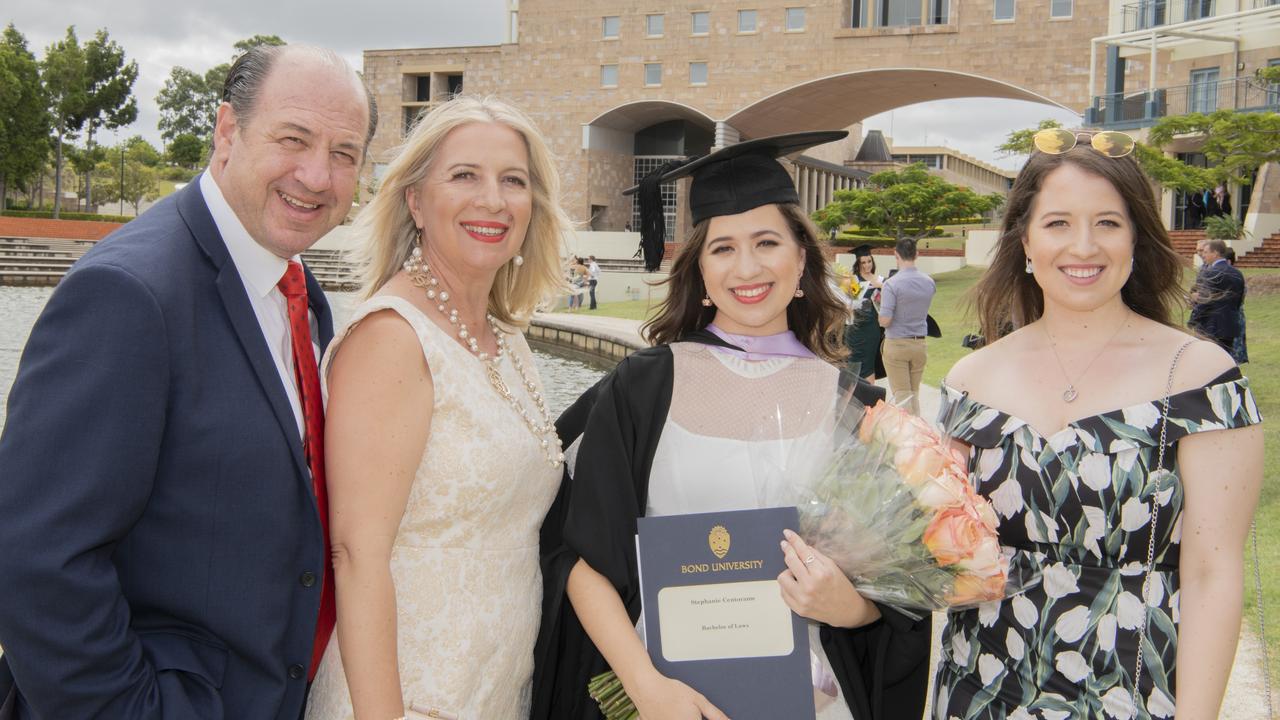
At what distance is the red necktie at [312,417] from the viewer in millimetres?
2031

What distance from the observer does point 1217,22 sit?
26328 mm

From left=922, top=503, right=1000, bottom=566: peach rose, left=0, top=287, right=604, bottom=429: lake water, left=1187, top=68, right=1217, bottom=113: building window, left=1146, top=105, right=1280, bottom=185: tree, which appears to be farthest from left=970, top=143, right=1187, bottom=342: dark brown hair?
left=1187, top=68, right=1217, bottom=113: building window

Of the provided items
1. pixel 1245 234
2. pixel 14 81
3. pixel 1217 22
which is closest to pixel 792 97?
pixel 1217 22

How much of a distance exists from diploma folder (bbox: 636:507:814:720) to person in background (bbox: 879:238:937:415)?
7806 millimetres

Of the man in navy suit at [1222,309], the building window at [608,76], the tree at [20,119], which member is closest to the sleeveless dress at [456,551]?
the man in navy suit at [1222,309]

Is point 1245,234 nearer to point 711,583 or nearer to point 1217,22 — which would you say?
point 1217,22

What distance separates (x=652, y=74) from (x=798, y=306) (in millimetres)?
39041

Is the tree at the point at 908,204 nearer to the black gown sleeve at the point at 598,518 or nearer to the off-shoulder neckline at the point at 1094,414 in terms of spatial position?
the off-shoulder neckline at the point at 1094,414

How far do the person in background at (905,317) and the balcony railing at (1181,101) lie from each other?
62.3ft

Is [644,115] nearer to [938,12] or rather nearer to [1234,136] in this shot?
[938,12]

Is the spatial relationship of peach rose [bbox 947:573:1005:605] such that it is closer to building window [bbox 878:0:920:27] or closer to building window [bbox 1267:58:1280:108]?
building window [bbox 1267:58:1280:108]

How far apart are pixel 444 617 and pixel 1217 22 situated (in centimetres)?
3053

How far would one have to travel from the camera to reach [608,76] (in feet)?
133

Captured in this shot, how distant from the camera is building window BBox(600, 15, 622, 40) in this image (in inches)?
1577
